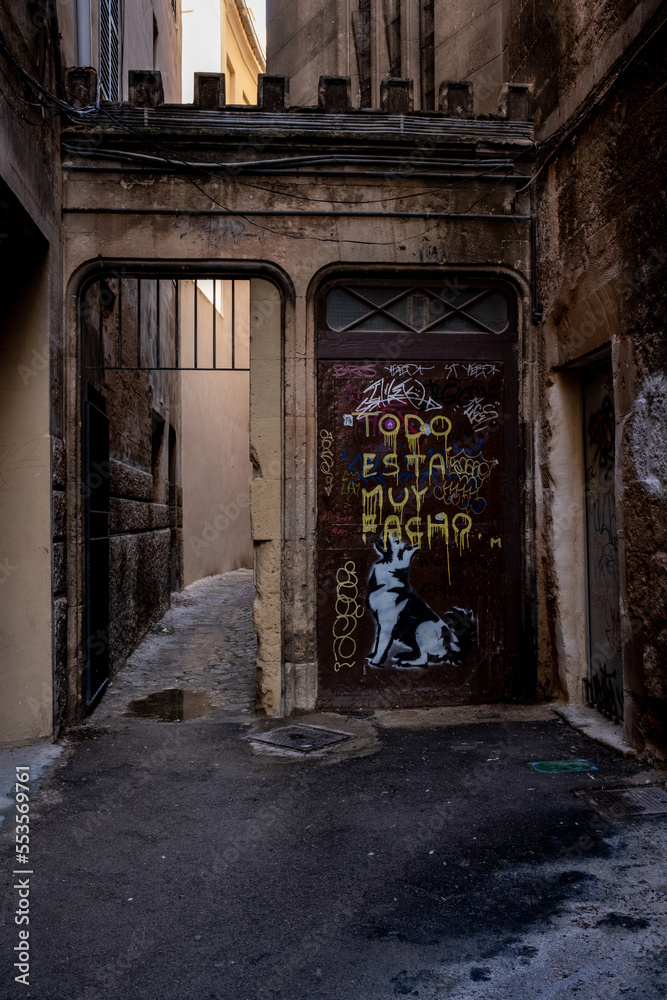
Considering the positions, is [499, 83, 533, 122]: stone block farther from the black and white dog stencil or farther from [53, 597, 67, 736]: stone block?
[53, 597, 67, 736]: stone block

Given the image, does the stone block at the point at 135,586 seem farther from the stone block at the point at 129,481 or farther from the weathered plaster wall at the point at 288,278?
the weathered plaster wall at the point at 288,278

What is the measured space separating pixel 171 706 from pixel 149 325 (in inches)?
212

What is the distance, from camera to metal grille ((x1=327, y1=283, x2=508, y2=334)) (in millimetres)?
5949

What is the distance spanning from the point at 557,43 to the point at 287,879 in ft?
19.0

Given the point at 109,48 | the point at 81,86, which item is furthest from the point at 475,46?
the point at 81,86

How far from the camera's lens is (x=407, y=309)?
5977 millimetres

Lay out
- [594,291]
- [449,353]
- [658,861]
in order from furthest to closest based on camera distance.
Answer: [449,353] → [594,291] → [658,861]

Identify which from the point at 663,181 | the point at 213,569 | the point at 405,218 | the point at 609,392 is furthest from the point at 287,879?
the point at 213,569

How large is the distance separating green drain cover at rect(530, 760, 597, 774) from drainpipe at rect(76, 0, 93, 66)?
611 cm

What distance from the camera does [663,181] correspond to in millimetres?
4223

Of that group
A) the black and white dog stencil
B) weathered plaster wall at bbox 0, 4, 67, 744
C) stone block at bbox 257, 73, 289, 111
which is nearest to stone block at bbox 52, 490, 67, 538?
weathered plaster wall at bbox 0, 4, 67, 744

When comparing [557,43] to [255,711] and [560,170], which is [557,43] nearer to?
[560,170]

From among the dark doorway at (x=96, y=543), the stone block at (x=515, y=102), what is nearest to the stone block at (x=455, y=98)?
the stone block at (x=515, y=102)

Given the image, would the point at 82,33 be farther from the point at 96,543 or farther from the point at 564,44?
the point at 96,543
